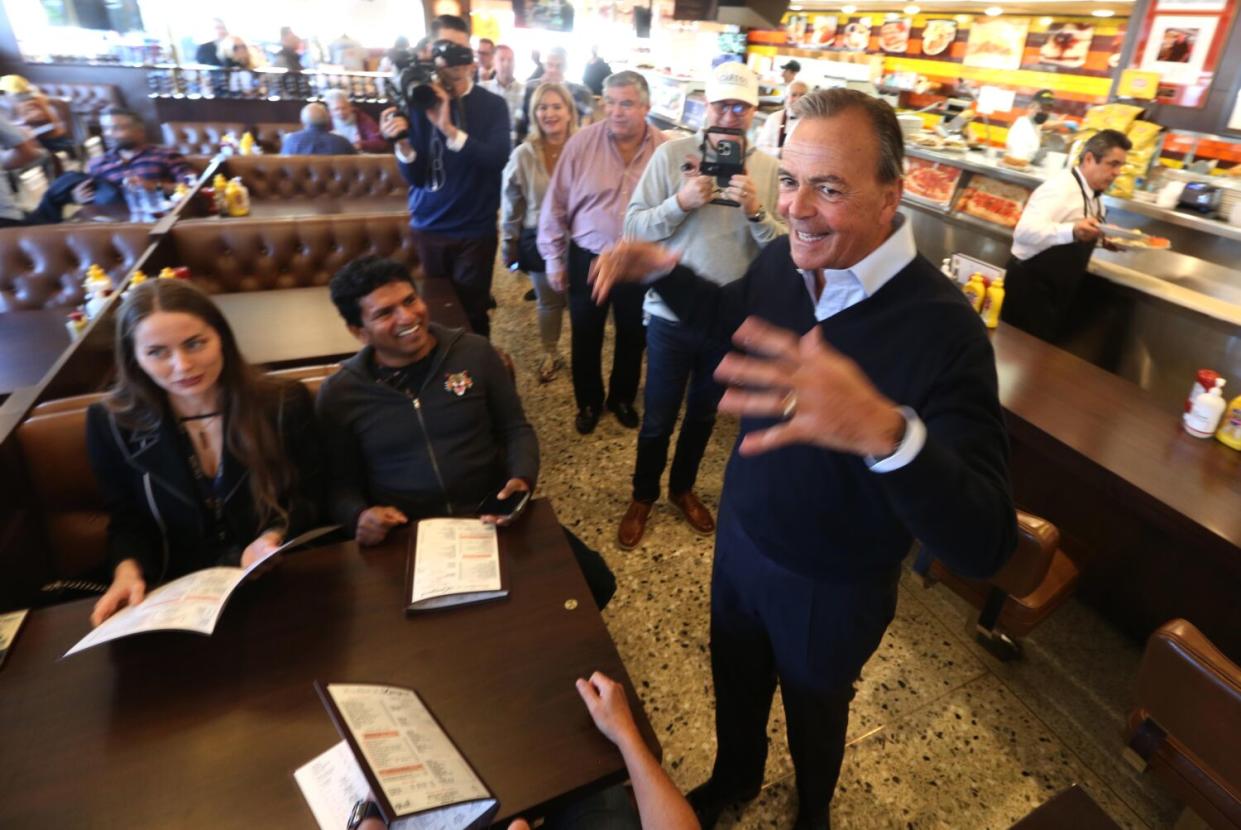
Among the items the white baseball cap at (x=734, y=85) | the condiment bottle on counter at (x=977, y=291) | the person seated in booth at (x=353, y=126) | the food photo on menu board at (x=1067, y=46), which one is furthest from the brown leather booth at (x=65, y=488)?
the food photo on menu board at (x=1067, y=46)

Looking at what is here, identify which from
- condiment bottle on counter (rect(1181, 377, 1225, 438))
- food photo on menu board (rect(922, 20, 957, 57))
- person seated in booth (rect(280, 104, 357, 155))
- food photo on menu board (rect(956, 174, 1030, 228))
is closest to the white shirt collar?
condiment bottle on counter (rect(1181, 377, 1225, 438))

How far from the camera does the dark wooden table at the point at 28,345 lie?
A: 85.7 inches

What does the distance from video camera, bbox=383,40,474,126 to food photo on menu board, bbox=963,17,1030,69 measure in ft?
30.5

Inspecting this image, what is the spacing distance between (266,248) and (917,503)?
362 cm

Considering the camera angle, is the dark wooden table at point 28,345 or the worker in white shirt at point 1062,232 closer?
the dark wooden table at point 28,345

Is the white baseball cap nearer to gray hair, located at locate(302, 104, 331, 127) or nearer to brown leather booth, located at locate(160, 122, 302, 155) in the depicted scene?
gray hair, located at locate(302, 104, 331, 127)

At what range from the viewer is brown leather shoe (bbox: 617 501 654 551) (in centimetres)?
257

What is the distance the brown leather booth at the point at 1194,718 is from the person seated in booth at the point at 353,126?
6.22m

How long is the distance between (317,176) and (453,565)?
463 centimetres

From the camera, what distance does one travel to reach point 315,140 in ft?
16.8

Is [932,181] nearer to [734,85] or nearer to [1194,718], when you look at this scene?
[734,85]

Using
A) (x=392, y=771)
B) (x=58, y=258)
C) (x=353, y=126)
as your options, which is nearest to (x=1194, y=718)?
(x=392, y=771)

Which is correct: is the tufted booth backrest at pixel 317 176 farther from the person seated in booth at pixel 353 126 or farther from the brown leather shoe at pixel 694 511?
the brown leather shoe at pixel 694 511

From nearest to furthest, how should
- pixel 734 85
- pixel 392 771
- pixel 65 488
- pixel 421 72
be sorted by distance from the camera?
1. pixel 392 771
2. pixel 65 488
3. pixel 734 85
4. pixel 421 72
